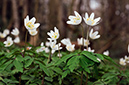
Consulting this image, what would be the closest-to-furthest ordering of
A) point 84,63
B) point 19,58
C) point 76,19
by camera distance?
point 84,63, point 19,58, point 76,19

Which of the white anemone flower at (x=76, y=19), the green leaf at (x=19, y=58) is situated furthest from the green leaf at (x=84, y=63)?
the green leaf at (x=19, y=58)

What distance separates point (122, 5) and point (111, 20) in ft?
3.18

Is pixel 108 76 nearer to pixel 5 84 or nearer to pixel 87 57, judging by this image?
pixel 87 57

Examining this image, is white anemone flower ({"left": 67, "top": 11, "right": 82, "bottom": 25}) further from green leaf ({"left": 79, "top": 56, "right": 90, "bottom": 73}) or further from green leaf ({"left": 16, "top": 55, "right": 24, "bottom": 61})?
green leaf ({"left": 16, "top": 55, "right": 24, "bottom": 61})

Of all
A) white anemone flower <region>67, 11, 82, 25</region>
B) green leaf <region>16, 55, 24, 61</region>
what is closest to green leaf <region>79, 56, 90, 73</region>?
white anemone flower <region>67, 11, 82, 25</region>

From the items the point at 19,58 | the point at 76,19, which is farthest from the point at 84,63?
the point at 19,58

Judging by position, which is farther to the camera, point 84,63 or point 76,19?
point 76,19

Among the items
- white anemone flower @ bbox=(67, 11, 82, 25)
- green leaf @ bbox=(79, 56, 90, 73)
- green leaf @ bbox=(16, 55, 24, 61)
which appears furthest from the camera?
white anemone flower @ bbox=(67, 11, 82, 25)

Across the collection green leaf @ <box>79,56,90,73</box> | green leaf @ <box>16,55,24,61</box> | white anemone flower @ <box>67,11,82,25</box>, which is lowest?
green leaf @ <box>79,56,90,73</box>

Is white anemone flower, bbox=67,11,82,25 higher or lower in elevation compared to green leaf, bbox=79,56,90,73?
higher

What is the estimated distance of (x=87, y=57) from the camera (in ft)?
4.49

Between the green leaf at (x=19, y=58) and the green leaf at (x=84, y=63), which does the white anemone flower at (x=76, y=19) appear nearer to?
the green leaf at (x=84, y=63)

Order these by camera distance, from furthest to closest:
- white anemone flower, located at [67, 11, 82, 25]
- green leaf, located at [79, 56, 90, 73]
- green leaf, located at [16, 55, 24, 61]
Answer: white anemone flower, located at [67, 11, 82, 25] < green leaf, located at [16, 55, 24, 61] < green leaf, located at [79, 56, 90, 73]

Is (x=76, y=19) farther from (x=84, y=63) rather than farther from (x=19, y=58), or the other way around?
(x=19, y=58)
